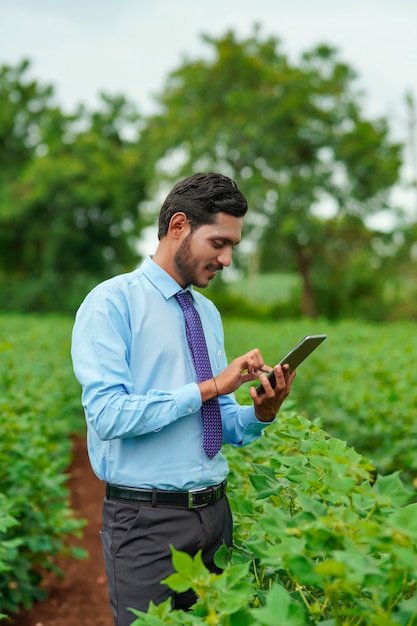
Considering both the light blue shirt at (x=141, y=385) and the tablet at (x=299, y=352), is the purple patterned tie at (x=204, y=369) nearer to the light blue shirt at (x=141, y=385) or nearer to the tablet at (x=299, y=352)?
the light blue shirt at (x=141, y=385)

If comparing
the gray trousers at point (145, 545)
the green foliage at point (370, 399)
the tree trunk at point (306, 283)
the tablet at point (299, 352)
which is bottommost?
the tree trunk at point (306, 283)

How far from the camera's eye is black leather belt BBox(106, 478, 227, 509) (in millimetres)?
2213

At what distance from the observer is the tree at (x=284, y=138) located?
26.7 meters

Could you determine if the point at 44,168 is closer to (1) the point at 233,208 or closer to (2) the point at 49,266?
(2) the point at 49,266

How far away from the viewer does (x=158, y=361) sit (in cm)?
226

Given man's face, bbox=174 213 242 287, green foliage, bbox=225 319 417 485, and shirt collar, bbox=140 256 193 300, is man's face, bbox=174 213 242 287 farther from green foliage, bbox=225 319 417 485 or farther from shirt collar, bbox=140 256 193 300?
green foliage, bbox=225 319 417 485

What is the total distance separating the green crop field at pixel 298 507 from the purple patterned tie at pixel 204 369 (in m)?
0.16

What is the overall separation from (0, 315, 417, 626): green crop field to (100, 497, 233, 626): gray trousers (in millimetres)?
176

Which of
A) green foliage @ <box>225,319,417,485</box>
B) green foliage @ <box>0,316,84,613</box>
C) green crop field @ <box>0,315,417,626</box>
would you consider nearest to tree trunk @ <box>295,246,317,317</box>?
green foliage @ <box>225,319,417,485</box>

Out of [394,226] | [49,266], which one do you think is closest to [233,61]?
[394,226]

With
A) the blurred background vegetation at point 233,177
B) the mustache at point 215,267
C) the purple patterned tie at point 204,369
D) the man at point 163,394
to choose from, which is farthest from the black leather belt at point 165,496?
the blurred background vegetation at point 233,177

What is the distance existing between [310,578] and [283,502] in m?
0.54

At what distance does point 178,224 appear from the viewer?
2.32 metres

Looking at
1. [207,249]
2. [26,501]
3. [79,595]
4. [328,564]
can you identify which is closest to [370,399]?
[79,595]
